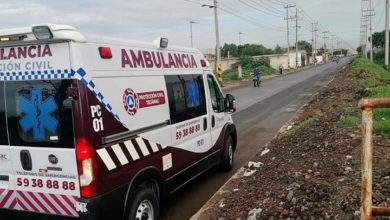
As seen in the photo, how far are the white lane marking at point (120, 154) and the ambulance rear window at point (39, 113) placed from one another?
19.2 inches

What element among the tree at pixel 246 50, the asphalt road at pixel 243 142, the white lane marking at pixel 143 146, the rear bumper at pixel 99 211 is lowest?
the asphalt road at pixel 243 142

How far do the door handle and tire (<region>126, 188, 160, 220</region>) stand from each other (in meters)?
1.12

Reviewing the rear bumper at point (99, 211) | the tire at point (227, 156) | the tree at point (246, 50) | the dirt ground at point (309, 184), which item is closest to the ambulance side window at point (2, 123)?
the rear bumper at point (99, 211)

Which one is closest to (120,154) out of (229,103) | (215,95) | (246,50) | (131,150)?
(131,150)

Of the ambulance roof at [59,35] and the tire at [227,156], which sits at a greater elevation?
the ambulance roof at [59,35]

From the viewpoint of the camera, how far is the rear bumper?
4.25 meters

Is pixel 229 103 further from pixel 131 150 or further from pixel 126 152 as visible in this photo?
pixel 126 152

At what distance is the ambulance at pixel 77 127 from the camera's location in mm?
4234

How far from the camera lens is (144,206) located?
198 inches

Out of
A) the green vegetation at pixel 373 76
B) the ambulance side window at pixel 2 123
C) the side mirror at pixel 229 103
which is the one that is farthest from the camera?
the green vegetation at pixel 373 76

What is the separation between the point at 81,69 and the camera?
423 cm

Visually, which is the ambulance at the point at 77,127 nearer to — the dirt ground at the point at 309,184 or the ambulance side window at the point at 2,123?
the ambulance side window at the point at 2,123

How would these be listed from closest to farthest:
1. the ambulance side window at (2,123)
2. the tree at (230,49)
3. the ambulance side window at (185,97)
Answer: the ambulance side window at (2,123), the ambulance side window at (185,97), the tree at (230,49)

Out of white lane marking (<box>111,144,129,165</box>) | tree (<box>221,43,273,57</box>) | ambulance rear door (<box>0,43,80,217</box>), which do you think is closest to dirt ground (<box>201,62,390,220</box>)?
white lane marking (<box>111,144,129,165</box>)
